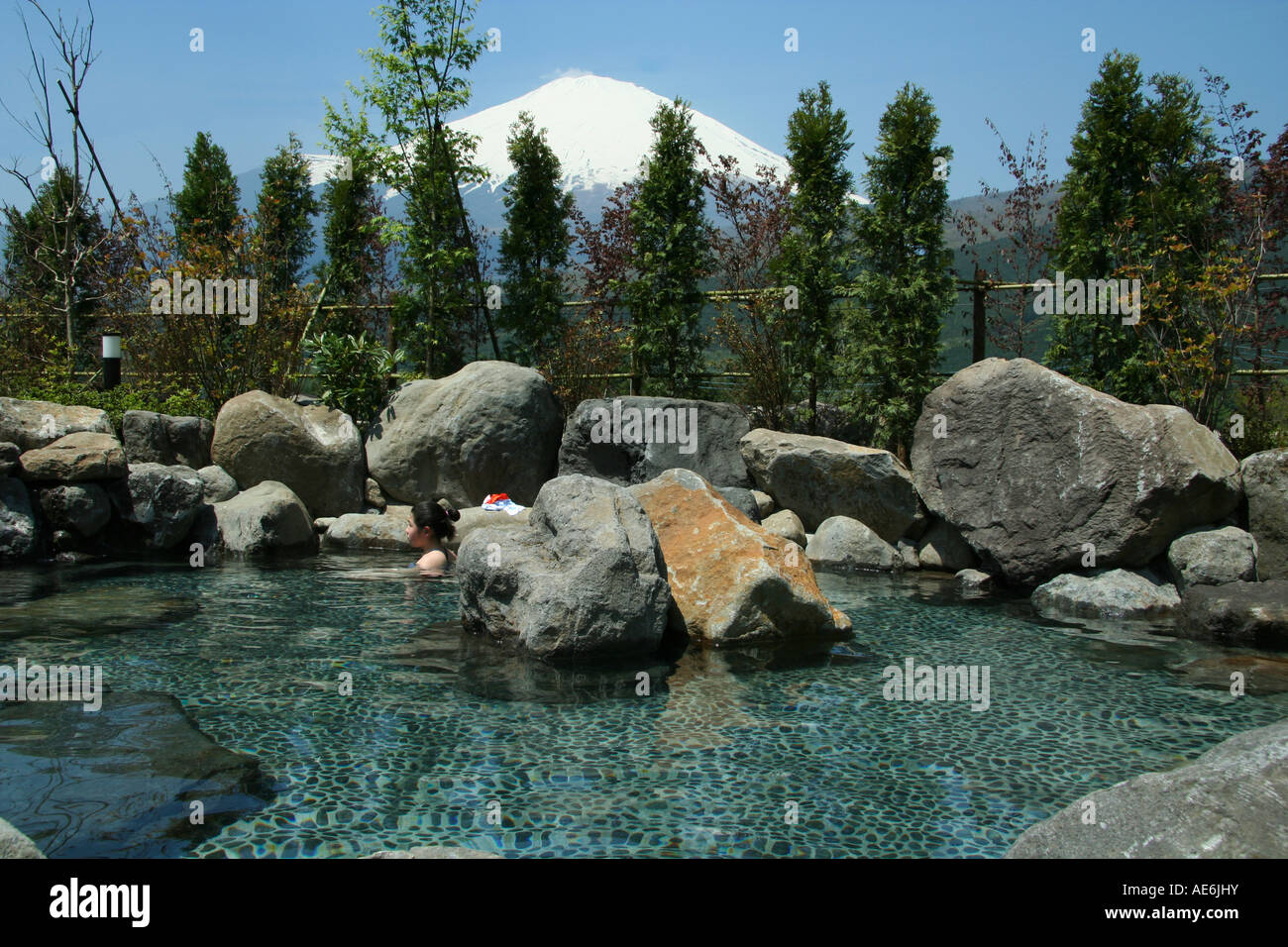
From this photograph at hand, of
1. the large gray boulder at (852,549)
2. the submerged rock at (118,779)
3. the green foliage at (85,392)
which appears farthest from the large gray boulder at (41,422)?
the large gray boulder at (852,549)

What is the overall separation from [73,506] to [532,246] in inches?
352

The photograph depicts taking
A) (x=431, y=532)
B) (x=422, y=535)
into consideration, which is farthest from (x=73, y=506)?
(x=431, y=532)

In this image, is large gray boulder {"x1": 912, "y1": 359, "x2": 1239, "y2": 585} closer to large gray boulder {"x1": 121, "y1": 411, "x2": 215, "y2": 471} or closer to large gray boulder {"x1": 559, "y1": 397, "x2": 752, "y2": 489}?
large gray boulder {"x1": 559, "y1": 397, "x2": 752, "y2": 489}

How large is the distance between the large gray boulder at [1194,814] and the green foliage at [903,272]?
10.0 meters

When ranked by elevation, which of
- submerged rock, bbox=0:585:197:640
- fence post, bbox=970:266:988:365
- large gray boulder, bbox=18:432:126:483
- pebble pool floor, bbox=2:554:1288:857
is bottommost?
pebble pool floor, bbox=2:554:1288:857

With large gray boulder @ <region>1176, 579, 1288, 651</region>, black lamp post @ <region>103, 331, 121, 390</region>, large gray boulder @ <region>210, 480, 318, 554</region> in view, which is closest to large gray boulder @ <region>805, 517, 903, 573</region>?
large gray boulder @ <region>1176, 579, 1288, 651</region>

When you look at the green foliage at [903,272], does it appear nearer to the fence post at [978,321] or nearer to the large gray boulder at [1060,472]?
the fence post at [978,321]

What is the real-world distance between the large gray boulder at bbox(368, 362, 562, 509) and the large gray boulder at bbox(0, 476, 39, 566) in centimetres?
435

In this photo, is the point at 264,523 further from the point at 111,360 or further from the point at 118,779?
the point at 118,779

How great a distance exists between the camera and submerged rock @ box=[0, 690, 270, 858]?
154 inches

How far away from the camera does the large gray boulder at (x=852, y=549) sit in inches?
448
